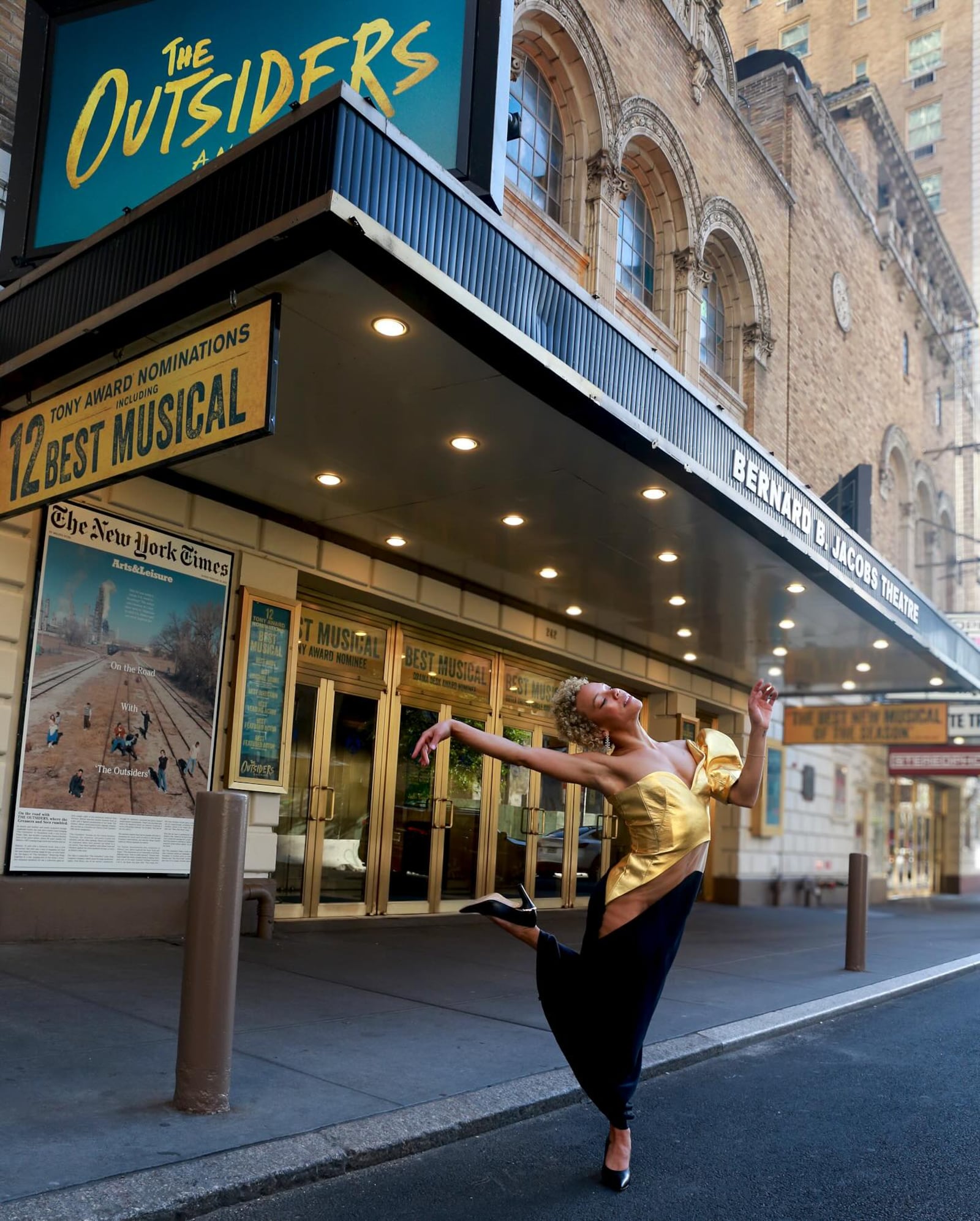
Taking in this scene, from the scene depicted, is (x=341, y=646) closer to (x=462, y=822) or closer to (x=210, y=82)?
(x=462, y=822)

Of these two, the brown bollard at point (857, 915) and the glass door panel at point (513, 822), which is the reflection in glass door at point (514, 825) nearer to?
the glass door panel at point (513, 822)

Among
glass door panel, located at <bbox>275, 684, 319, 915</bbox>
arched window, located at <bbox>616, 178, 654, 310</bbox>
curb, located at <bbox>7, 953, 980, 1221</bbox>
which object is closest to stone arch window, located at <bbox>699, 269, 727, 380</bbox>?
arched window, located at <bbox>616, 178, 654, 310</bbox>

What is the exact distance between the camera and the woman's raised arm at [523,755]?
12.6 feet

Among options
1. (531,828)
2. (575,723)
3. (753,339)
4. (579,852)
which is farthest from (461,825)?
(753,339)

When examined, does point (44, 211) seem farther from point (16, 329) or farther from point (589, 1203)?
point (589, 1203)

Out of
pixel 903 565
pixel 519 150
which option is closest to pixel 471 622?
pixel 519 150

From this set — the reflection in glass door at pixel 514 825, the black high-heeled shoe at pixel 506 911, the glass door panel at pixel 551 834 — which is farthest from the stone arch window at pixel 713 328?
the black high-heeled shoe at pixel 506 911

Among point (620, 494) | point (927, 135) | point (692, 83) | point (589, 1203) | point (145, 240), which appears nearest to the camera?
point (589, 1203)

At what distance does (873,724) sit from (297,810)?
10.0 meters

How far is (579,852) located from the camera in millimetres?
16188

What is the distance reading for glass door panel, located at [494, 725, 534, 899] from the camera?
47.6ft

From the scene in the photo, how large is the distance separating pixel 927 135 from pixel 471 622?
5144cm

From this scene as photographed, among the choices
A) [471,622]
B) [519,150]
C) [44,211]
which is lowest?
[471,622]

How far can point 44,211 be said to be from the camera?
774cm
